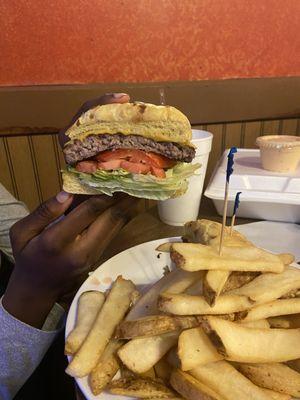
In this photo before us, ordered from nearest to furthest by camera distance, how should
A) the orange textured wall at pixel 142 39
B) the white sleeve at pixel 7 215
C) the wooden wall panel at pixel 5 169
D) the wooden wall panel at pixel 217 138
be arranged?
the white sleeve at pixel 7 215 < the orange textured wall at pixel 142 39 < the wooden wall panel at pixel 5 169 < the wooden wall panel at pixel 217 138

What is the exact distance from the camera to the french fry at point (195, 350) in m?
0.72

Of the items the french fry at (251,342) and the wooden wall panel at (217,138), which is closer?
the french fry at (251,342)

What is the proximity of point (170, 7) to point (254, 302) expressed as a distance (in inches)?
89.3

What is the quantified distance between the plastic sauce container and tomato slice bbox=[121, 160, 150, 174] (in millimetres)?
880

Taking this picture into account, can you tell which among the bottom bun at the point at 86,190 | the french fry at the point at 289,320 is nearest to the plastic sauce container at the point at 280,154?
the bottom bun at the point at 86,190

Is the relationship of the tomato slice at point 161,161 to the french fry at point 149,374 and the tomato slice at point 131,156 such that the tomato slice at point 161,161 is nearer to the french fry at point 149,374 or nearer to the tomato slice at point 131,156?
the tomato slice at point 131,156

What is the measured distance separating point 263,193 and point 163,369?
3.36 feet

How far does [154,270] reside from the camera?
48.1 inches

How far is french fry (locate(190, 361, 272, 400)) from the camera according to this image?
719mm

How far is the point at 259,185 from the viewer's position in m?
1.68

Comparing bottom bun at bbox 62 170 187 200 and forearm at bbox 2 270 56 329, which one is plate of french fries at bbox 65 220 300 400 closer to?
forearm at bbox 2 270 56 329

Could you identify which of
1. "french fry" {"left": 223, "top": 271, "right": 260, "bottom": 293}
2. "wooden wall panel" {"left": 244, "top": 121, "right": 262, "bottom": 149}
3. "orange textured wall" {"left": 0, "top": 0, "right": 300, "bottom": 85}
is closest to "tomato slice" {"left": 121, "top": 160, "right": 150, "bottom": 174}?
"french fry" {"left": 223, "top": 271, "right": 260, "bottom": 293}

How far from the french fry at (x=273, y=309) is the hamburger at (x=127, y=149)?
0.51 meters

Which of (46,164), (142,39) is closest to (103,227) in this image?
(46,164)
